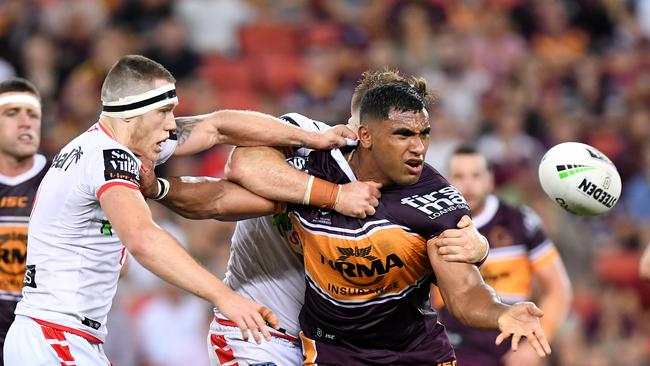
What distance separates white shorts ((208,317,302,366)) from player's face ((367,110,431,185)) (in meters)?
1.30

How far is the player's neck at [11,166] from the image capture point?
715 centimetres

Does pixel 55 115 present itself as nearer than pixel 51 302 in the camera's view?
No

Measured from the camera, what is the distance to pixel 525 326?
206 inches

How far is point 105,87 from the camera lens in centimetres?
564

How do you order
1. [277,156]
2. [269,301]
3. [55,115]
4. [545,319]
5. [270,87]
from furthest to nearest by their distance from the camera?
[270,87] < [55,115] < [545,319] < [269,301] < [277,156]

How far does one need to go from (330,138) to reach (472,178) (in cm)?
236

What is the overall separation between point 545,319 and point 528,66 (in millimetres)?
6934

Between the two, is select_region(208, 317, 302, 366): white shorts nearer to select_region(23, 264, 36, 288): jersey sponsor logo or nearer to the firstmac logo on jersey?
the firstmac logo on jersey

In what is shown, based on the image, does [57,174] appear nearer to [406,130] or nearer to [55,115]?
[406,130]

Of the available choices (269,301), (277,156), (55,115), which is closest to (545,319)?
(269,301)

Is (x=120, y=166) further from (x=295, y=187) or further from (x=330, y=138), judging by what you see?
(x=330, y=138)

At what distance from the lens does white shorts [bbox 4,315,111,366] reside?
18.0 feet

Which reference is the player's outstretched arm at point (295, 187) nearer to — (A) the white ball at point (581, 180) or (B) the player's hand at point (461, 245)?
(B) the player's hand at point (461, 245)

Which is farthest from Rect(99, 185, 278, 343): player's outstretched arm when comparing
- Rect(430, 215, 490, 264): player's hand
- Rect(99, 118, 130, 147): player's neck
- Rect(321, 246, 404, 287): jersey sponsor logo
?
Rect(430, 215, 490, 264): player's hand
